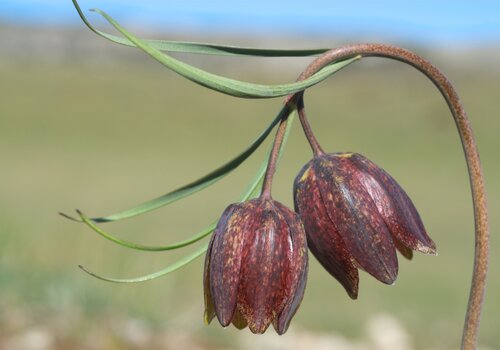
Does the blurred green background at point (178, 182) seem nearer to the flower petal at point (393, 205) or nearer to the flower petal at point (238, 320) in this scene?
the flower petal at point (238, 320)

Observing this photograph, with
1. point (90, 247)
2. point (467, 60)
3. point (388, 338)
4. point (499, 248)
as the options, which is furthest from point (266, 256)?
point (467, 60)

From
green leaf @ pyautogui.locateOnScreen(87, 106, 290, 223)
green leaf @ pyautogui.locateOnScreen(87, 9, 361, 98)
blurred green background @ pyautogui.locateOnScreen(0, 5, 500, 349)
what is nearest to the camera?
green leaf @ pyautogui.locateOnScreen(87, 9, 361, 98)

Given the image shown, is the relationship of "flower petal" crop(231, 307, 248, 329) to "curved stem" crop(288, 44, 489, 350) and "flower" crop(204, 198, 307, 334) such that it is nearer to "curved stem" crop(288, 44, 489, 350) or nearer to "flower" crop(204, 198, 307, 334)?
"flower" crop(204, 198, 307, 334)

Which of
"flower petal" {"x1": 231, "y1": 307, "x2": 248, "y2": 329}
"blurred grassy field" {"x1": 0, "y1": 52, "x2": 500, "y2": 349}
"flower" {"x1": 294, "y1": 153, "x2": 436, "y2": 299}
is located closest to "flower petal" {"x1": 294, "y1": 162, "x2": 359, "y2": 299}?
"flower" {"x1": 294, "y1": 153, "x2": 436, "y2": 299}

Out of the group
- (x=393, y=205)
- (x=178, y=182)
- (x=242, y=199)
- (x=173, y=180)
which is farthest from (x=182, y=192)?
(x=173, y=180)

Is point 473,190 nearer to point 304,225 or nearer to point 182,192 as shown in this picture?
point 304,225

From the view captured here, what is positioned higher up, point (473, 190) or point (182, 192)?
point (473, 190)

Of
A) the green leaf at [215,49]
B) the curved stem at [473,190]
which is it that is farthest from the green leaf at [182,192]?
the curved stem at [473,190]

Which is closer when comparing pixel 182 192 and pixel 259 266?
pixel 259 266
